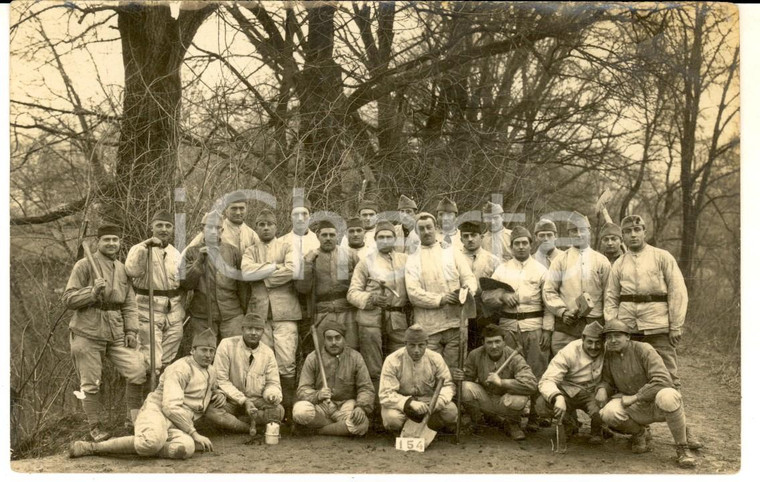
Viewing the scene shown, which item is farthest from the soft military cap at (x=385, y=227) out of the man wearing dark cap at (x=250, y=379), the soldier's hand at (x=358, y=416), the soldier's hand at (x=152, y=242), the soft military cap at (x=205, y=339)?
the soldier's hand at (x=152, y=242)

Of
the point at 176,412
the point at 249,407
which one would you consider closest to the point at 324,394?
the point at 249,407

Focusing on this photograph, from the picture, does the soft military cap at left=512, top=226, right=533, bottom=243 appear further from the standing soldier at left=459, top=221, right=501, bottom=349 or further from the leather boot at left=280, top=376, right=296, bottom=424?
the leather boot at left=280, top=376, right=296, bottom=424

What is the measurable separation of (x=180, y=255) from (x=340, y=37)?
268cm

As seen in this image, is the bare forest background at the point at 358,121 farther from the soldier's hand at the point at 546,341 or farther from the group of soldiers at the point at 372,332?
the soldier's hand at the point at 546,341

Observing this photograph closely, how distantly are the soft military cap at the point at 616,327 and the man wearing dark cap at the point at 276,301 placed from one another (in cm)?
257

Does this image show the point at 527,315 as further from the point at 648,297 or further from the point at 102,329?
the point at 102,329

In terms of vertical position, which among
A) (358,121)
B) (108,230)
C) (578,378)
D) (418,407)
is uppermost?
(358,121)

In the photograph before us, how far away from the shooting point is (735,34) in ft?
23.3

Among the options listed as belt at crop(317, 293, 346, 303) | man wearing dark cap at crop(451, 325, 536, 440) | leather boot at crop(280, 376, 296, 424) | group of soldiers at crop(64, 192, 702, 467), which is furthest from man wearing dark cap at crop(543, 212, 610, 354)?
leather boot at crop(280, 376, 296, 424)

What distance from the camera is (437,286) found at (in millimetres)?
6906

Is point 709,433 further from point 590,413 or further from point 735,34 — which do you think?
point 735,34

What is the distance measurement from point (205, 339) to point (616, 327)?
10.9 ft

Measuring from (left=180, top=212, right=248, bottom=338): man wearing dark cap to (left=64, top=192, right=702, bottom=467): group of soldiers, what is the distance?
0.01 metres

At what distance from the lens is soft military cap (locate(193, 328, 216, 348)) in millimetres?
6504
